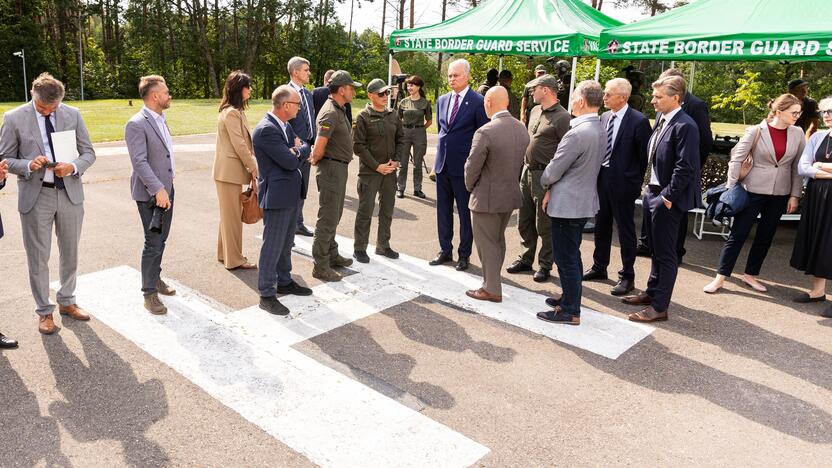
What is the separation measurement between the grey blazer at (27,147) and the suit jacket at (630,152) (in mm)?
4485

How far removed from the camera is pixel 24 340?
14.6 feet

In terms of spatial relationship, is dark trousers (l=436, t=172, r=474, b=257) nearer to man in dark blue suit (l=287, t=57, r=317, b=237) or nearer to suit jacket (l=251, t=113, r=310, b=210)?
man in dark blue suit (l=287, t=57, r=317, b=237)

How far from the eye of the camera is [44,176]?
443cm

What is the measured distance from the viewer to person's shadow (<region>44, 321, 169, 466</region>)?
10.9 ft

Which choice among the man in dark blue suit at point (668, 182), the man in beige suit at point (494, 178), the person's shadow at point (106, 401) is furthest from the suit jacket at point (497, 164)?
the person's shadow at point (106, 401)

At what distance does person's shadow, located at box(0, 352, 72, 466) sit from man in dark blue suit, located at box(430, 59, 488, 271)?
4007 mm

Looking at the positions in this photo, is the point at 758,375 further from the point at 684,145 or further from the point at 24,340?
the point at 24,340

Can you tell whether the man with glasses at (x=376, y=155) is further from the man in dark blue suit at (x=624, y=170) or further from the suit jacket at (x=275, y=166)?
the man in dark blue suit at (x=624, y=170)

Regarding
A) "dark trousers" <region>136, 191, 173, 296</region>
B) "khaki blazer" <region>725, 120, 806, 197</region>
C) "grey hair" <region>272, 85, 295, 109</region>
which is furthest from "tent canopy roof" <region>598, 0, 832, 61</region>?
"dark trousers" <region>136, 191, 173, 296</region>

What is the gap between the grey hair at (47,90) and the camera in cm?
422

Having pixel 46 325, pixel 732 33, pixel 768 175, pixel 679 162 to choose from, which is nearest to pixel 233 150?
pixel 46 325

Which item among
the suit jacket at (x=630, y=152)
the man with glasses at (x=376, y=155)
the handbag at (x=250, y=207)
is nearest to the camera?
the handbag at (x=250, y=207)

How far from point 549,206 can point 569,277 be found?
1.98ft

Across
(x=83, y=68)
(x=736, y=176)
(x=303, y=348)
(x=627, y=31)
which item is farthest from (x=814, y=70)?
(x=83, y=68)
